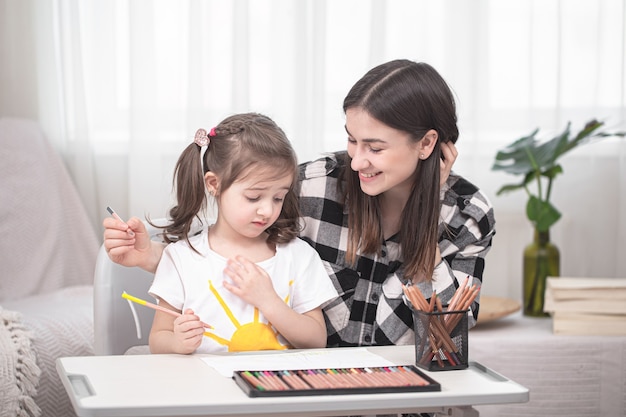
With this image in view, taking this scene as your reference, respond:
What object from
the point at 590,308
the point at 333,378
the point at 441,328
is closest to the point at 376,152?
the point at 441,328

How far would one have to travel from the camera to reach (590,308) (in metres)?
2.27

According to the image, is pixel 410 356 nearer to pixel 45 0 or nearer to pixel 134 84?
pixel 134 84

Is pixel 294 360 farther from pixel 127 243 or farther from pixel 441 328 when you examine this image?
pixel 127 243

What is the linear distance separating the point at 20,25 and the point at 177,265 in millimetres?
1596

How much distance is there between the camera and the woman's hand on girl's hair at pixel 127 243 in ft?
4.51

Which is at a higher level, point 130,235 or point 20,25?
point 20,25

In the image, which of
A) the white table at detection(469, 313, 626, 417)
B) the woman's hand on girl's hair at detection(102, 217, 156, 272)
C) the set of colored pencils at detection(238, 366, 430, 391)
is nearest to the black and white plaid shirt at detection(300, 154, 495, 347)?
the woman's hand on girl's hair at detection(102, 217, 156, 272)

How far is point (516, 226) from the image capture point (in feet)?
8.99

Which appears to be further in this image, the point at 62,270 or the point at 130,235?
the point at 62,270

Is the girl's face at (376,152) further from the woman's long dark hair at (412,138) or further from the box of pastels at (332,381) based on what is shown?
the box of pastels at (332,381)

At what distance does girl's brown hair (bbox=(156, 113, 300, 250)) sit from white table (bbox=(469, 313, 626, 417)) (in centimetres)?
95

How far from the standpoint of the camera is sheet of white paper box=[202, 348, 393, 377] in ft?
3.84

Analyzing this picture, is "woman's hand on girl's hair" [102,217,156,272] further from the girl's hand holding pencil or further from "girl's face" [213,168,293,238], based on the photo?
"girl's face" [213,168,293,238]

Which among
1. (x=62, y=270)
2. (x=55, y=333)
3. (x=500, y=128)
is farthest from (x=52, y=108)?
(x=500, y=128)
